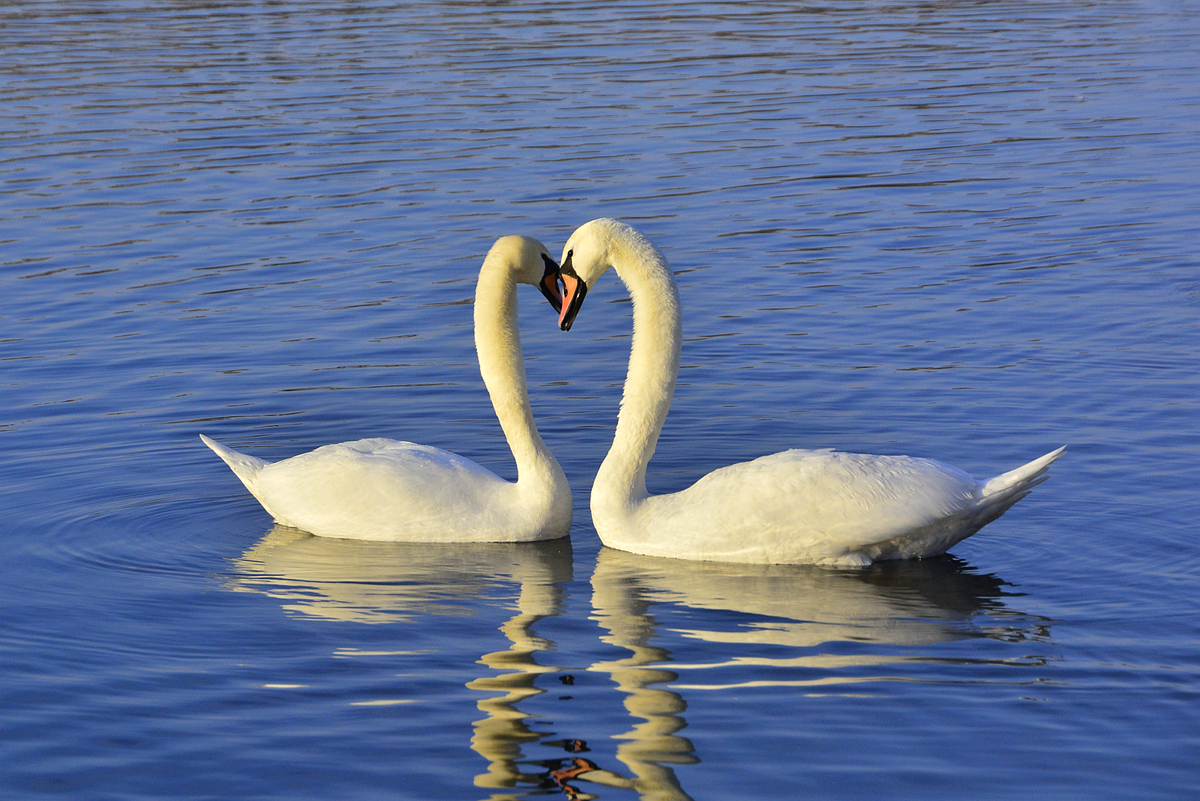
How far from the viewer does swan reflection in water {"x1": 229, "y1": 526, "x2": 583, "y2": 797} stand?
21.1 feet

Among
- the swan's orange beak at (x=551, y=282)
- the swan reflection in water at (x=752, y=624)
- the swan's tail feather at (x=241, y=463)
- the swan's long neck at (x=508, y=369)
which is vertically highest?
the swan's orange beak at (x=551, y=282)

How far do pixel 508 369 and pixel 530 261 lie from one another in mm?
641

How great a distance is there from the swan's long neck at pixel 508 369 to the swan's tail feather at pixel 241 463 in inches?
56.4

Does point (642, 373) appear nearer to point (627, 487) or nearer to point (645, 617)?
point (627, 487)

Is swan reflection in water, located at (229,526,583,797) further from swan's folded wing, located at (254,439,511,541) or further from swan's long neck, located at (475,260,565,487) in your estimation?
swan's long neck, located at (475,260,565,487)

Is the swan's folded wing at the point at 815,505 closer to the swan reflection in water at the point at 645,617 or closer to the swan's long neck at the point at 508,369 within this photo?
the swan reflection in water at the point at 645,617

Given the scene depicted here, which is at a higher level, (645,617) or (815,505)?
(815,505)

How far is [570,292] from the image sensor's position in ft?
26.6

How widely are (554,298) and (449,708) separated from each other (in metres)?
2.95

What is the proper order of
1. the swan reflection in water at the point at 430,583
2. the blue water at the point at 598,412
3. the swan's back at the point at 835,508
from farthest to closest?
the swan's back at the point at 835,508 < the swan reflection in water at the point at 430,583 < the blue water at the point at 598,412

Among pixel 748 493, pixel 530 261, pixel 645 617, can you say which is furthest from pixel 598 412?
pixel 645 617

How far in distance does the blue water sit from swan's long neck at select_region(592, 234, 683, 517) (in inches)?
16.8

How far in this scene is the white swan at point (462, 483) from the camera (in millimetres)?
8172

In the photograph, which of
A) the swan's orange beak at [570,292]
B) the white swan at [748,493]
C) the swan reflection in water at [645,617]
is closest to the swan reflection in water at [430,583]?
the swan reflection in water at [645,617]
